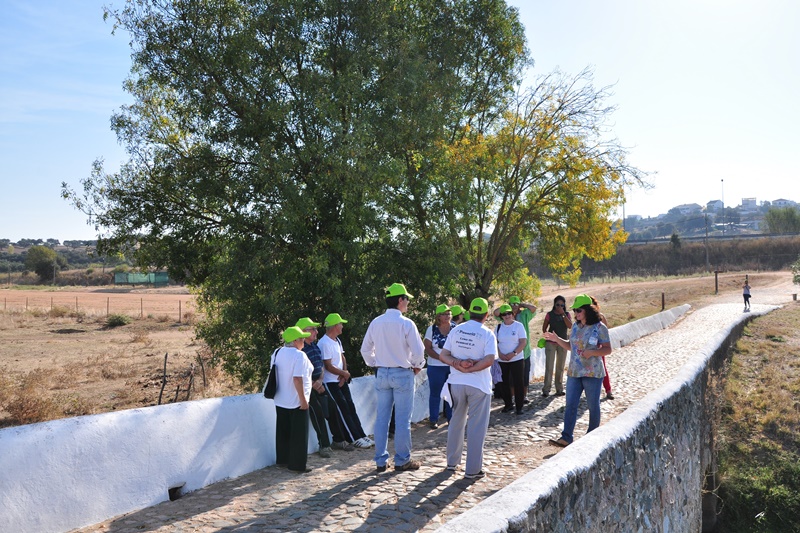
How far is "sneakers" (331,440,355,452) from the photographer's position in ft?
28.8

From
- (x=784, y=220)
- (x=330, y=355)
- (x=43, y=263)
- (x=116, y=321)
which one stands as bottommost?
(x=116, y=321)

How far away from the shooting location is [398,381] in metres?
7.52

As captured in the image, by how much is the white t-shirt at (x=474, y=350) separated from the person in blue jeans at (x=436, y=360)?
240cm

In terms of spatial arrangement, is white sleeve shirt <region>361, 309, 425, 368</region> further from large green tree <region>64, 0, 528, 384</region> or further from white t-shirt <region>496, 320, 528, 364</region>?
large green tree <region>64, 0, 528, 384</region>

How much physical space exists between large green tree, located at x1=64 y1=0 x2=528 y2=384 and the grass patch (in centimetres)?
805

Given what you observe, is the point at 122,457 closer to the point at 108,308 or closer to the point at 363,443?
the point at 363,443

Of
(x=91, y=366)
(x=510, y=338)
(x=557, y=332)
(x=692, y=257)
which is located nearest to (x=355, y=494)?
(x=510, y=338)

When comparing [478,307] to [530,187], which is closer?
[478,307]

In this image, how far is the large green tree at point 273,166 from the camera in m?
13.9

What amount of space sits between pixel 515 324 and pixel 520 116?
9.48m

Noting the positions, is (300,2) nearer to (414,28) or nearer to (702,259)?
(414,28)

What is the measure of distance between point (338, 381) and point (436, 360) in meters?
1.69

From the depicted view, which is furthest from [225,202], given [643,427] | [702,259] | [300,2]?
[702,259]

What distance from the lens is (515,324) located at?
423 inches
